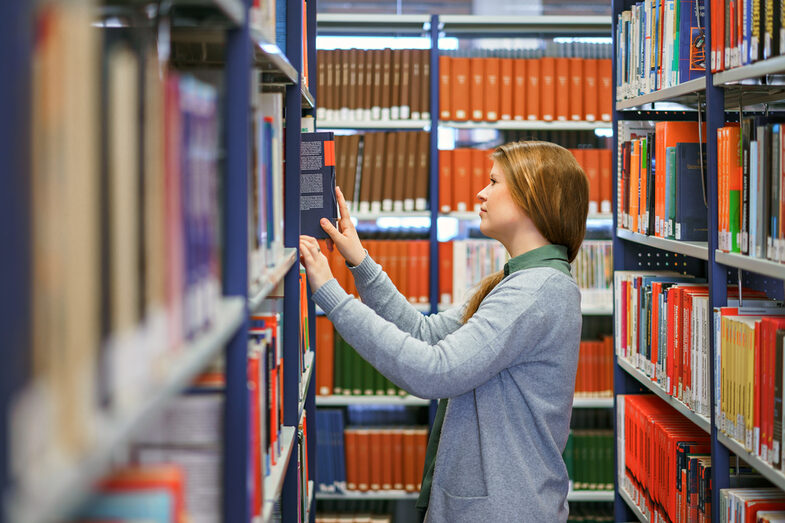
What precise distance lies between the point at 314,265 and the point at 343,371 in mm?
1842

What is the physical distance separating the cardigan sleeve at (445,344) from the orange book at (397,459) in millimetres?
1874

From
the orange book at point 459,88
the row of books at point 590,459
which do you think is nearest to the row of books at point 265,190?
the orange book at point 459,88

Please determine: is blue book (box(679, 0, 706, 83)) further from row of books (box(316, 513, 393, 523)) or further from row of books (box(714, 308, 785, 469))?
row of books (box(316, 513, 393, 523))

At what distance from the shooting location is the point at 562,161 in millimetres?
1765

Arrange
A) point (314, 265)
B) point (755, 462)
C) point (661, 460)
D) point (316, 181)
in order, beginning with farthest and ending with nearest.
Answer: point (661, 460) < point (316, 181) < point (314, 265) < point (755, 462)

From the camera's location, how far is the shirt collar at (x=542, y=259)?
171 cm

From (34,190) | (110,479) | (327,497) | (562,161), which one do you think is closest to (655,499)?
(562,161)

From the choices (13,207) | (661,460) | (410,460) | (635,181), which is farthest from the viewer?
(410,460)

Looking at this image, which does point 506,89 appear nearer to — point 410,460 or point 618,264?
point 618,264

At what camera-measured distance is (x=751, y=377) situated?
1.52m

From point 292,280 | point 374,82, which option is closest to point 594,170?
point 374,82

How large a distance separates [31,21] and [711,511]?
182 centimetres

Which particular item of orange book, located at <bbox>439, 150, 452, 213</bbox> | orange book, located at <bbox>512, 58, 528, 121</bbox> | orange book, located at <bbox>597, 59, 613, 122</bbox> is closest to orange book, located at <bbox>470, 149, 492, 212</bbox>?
orange book, located at <bbox>439, 150, 452, 213</bbox>

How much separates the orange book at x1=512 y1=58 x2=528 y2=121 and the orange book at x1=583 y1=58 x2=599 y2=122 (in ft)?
0.88
